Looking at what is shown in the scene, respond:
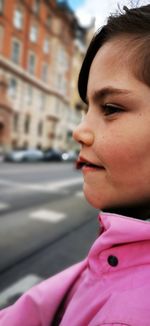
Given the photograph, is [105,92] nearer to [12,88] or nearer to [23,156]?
[23,156]

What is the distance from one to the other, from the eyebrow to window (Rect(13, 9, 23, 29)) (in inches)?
1113

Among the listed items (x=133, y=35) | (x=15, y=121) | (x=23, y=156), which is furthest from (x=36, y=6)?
(x=133, y=35)

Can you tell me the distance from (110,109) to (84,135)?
0.31 ft

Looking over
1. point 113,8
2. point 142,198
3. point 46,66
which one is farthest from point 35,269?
point 46,66

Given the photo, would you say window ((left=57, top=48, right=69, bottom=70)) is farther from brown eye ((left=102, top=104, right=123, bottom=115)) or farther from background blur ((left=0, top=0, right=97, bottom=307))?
brown eye ((left=102, top=104, right=123, bottom=115))

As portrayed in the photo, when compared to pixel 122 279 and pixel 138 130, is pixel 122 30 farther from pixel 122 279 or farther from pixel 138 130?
pixel 122 279

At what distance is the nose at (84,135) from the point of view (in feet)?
2.93

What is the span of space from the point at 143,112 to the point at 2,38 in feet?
88.8

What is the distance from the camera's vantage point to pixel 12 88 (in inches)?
1057

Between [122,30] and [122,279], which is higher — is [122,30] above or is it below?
above

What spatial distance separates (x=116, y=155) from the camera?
84 cm

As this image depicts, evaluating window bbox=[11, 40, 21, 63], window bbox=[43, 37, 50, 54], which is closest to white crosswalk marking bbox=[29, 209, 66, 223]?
window bbox=[11, 40, 21, 63]

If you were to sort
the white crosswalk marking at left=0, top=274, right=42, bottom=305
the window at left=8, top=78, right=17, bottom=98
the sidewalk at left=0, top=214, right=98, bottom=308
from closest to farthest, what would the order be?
1. the white crosswalk marking at left=0, top=274, right=42, bottom=305
2. the sidewalk at left=0, top=214, right=98, bottom=308
3. the window at left=8, top=78, right=17, bottom=98

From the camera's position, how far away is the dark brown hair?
32.2 inches
